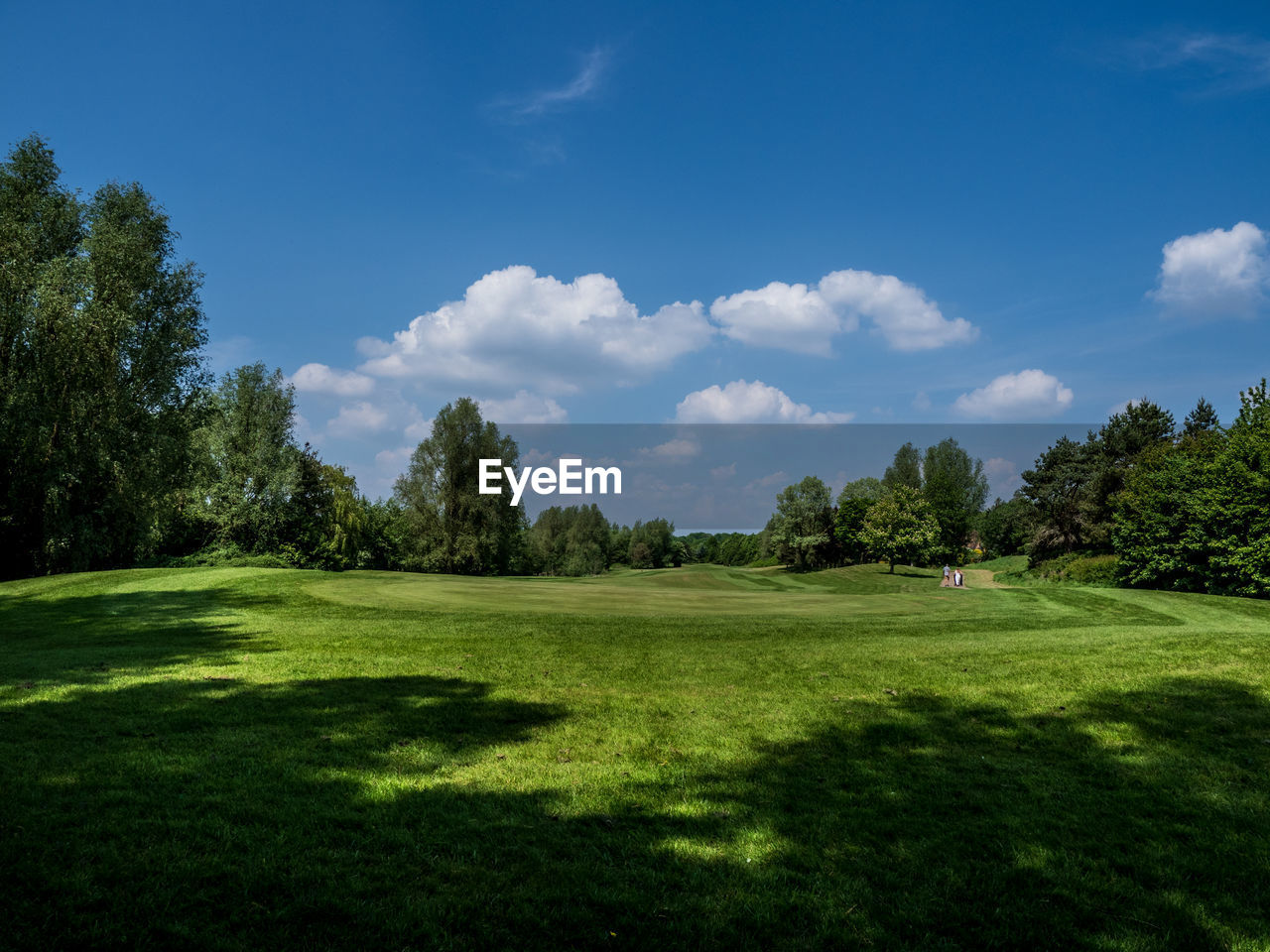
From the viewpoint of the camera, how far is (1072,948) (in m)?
4.33

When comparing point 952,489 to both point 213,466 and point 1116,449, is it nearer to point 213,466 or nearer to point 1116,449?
point 1116,449

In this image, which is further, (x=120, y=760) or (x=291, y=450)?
(x=291, y=450)

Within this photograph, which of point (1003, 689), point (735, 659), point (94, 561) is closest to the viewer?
point (1003, 689)

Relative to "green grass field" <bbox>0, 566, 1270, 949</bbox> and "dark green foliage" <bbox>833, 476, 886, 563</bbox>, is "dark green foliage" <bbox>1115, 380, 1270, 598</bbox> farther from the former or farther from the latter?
"dark green foliage" <bbox>833, 476, 886, 563</bbox>

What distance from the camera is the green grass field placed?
170 inches

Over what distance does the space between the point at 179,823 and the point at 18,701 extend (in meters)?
5.53

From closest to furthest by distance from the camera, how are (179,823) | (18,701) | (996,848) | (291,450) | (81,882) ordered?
(81,882), (179,823), (996,848), (18,701), (291,450)

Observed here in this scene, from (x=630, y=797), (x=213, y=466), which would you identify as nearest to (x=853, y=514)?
(x=213, y=466)

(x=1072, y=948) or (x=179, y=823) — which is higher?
(x=179, y=823)

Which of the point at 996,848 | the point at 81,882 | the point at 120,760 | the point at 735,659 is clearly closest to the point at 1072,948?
the point at 996,848

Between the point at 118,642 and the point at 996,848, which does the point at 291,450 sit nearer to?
the point at 118,642

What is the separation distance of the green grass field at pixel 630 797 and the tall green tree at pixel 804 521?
68193 mm

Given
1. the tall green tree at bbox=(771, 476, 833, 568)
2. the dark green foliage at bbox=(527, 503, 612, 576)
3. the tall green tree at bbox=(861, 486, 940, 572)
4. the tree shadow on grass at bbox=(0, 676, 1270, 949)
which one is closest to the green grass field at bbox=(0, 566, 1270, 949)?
the tree shadow on grass at bbox=(0, 676, 1270, 949)

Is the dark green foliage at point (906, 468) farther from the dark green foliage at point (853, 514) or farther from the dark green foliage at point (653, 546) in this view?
the dark green foliage at point (653, 546)
